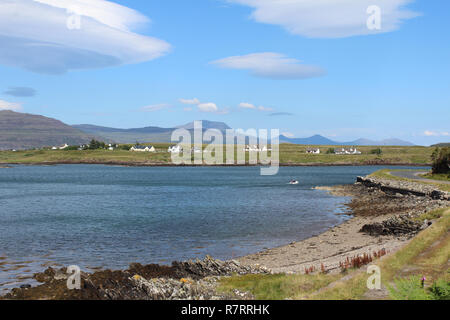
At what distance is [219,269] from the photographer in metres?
22.1

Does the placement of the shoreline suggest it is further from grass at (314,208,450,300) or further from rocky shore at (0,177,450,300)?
grass at (314,208,450,300)

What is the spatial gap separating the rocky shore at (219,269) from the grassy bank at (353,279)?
A: 1.07 m

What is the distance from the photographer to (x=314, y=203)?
64.1 meters

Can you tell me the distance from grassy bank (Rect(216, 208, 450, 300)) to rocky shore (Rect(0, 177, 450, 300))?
1.07 metres

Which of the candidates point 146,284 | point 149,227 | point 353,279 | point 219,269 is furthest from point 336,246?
point 149,227

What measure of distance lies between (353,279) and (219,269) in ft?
25.3

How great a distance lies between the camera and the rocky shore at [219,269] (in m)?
17.9

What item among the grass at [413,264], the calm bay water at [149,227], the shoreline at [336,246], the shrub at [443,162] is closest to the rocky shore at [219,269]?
the shoreline at [336,246]

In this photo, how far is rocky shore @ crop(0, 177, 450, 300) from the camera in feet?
58.9

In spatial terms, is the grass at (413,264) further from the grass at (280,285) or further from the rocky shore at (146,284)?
the rocky shore at (146,284)

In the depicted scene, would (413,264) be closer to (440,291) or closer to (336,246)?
(440,291)

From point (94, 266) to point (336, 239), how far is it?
1926 centimetres
